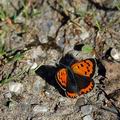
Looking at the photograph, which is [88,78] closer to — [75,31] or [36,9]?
[75,31]

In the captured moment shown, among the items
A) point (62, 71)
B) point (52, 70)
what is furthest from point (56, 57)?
point (62, 71)

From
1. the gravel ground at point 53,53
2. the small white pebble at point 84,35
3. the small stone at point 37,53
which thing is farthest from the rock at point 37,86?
the small white pebble at point 84,35

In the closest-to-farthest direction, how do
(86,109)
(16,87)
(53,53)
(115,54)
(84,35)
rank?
(86,109) → (16,87) → (115,54) → (53,53) → (84,35)

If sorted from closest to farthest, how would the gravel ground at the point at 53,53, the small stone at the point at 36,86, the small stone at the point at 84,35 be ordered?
the gravel ground at the point at 53,53
the small stone at the point at 36,86
the small stone at the point at 84,35

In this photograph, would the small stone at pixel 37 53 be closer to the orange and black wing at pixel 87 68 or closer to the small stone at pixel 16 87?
the small stone at pixel 16 87

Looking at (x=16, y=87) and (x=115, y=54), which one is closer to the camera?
(x=16, y=87)

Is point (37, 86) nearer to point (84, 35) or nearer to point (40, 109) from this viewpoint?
point (40, 109)

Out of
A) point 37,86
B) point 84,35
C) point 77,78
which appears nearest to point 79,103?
point 77,78
